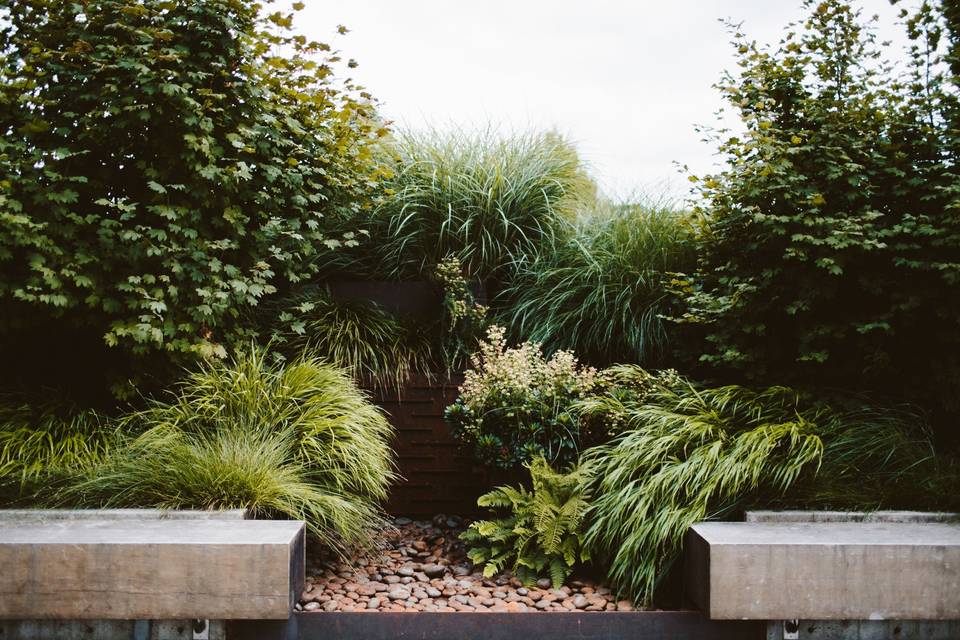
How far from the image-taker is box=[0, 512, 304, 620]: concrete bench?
282 centimetres

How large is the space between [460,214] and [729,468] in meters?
2.86

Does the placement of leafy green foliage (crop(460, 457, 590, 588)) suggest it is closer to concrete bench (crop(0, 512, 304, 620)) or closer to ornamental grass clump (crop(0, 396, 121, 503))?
concrete bench (crop(0, 512, 304, 620))

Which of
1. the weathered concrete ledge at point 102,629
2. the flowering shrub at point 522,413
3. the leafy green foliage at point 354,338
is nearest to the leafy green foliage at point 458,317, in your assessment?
the leafy green foliage at point 354,338

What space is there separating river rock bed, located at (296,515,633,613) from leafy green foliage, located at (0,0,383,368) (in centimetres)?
150

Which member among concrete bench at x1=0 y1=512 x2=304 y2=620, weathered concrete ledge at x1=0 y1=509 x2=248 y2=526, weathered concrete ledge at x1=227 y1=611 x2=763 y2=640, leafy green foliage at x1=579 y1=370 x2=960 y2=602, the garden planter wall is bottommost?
weathered concrete ledge at x1=227 y1=611 x2=763 y2=640

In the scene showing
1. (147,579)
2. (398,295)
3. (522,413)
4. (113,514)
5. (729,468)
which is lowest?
(147,579)

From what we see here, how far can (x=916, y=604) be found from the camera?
2.91 m

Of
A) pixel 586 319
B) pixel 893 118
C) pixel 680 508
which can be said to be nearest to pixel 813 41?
pixel 893 118

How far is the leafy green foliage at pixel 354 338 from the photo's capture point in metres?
4.54

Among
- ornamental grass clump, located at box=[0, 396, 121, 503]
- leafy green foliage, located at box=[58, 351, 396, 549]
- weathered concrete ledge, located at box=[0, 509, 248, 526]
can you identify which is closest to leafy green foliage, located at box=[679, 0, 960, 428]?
leafy green foliage, located at box=[58, 351, 396, 549]

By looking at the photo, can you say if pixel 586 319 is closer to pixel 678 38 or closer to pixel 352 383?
pixel 352 383

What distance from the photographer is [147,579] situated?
283cm

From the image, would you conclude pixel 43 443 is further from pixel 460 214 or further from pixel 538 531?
pixel 460 214

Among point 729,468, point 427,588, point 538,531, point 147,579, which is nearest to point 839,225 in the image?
point 729,468
